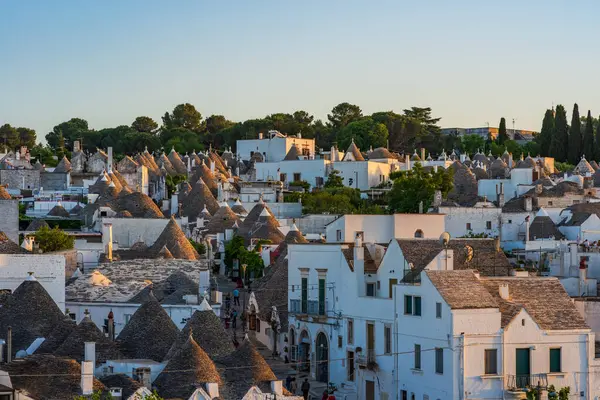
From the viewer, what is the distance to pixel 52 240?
227 feet

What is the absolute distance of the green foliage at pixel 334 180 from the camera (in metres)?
99.6

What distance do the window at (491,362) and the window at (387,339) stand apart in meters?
4.52

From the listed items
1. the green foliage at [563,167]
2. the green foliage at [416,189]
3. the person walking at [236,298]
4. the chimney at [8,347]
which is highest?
the green foliage at [563,167]

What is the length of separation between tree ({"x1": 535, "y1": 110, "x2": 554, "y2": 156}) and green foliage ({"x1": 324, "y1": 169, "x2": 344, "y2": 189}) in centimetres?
3218

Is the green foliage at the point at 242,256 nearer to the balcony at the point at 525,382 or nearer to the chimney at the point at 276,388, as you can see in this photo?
the balcony at the point at 525,382

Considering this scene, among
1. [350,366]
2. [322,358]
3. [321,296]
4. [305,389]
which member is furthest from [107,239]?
[305,389]

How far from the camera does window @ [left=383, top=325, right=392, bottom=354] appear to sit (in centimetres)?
4303

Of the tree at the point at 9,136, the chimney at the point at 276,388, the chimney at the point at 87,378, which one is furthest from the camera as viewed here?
the tree at the point at 9,136

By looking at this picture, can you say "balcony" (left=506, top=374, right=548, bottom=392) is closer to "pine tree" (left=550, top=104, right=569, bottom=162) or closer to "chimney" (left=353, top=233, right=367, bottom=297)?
"chimney" (left=353, top=233, right=367, bottom=297)

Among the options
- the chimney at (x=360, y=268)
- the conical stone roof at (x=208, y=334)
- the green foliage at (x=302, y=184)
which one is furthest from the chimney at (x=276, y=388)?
the green foliage at (x=302, y=184)

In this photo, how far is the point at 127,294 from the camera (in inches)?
2132

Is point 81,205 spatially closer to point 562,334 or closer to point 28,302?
point 28,302

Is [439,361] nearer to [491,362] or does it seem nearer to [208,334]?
[491,362]

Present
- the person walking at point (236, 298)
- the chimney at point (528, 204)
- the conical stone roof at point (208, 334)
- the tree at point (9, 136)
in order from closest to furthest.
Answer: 1. the conical stone roof at point (208, 334)
2. the person walking at point (236, 298)
3. the chimney at point (528, 204)
4. the tree at point (9, 136)
